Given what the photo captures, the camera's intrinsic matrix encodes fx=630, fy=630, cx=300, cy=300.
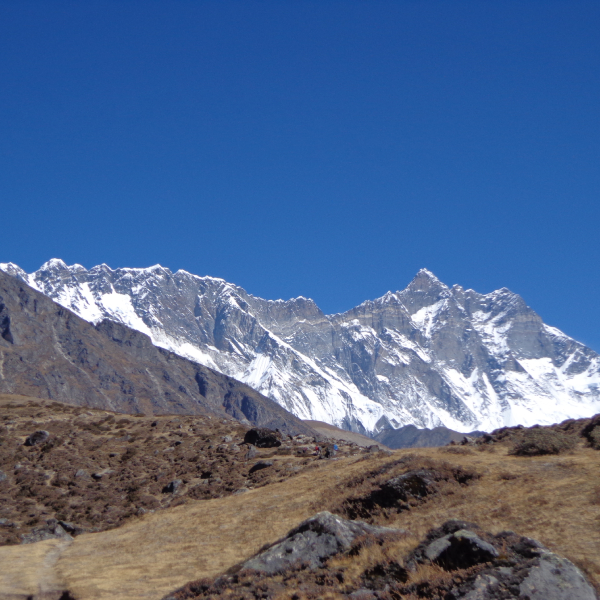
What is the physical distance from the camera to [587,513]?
2225cm

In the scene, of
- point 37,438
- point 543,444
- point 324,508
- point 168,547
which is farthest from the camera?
point 37,438

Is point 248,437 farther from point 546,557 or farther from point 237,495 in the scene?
point 546,557

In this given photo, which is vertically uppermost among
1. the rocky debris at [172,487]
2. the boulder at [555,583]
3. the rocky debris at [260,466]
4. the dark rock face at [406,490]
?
the rocky debris at [260,466]

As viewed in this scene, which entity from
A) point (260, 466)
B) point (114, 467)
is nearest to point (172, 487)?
point (260, 466)

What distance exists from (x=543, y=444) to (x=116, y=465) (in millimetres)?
35203

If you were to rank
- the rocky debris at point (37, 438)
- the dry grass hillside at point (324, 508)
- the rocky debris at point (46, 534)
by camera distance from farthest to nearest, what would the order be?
the rocky debris at point (37, 438)
the rocky debris at point (46, 534)
the dry grass hillside at point (324, 508)

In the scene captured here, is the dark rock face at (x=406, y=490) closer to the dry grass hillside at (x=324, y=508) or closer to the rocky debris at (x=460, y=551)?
the dry grass hillside at (x=324, y=508)

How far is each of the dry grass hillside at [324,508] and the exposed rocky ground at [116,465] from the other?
168 inches

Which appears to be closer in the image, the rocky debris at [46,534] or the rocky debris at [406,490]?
the rocky debris at [406,490]

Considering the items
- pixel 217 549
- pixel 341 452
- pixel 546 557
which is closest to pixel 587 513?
pixel 546 557

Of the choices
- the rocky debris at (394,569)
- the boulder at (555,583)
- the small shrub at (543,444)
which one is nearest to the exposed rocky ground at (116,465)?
the small shrub at (543,444)

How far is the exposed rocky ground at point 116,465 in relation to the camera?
140ft

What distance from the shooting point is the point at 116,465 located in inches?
2100

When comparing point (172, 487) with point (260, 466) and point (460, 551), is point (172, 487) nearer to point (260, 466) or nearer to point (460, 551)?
point (260, 466)
